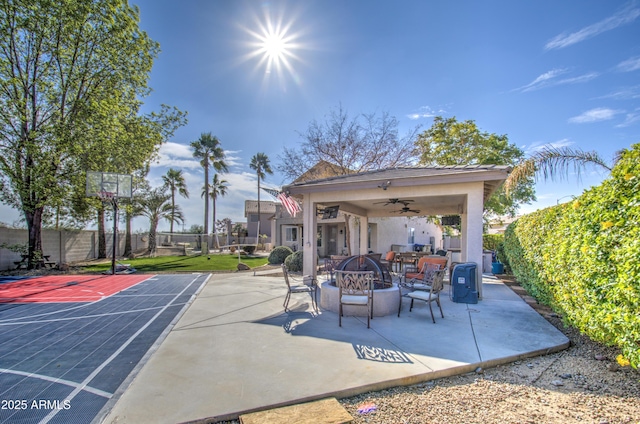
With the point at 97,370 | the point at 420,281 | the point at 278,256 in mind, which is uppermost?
the point at 420,281

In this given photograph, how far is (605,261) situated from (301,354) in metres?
3.95

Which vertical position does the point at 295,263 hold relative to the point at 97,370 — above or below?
below

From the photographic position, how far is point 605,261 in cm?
Result: 336

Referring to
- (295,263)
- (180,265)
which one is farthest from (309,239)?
(180,265)

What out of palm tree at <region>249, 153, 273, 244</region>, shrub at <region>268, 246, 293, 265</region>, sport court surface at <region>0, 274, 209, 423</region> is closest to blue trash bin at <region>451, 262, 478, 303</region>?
sport court surface at <region>0, 274, 209, 423</region>

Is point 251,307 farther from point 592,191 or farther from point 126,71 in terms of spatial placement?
point 126,71

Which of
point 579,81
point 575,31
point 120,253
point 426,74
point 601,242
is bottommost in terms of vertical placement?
point 120,253

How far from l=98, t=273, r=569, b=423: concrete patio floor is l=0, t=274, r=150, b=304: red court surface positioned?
4762 mm

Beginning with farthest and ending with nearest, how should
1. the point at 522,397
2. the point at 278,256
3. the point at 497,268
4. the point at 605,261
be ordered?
the point at 278,256, the point at 497,268, the point at 605,261, the point at 522,397

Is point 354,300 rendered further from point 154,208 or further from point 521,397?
point 154,208

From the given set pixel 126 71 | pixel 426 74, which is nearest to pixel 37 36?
pixel 126 71

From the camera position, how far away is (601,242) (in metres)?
3.42

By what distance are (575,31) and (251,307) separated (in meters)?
11.5

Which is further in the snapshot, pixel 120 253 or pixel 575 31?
pixel 120 253
